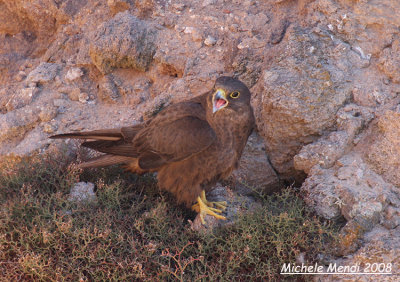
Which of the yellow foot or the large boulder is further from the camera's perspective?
the large boulder

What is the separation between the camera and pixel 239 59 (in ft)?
15.7

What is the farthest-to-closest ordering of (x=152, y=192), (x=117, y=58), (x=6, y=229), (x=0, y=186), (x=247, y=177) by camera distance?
1. (x=117, y=58)
2. (x=247, y=177)
3. (x=152, y=192)
4. (x=0, y=186)
5. (x=6, y=229)

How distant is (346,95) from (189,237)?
6.86 ft

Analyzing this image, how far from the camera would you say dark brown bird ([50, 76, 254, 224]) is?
3.80 meters

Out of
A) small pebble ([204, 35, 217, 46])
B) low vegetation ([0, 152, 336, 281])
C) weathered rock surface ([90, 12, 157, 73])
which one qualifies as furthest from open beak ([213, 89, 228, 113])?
weathered rock surface ([90, 12, 157, 73])

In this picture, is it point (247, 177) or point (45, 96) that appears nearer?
point (247, 177)

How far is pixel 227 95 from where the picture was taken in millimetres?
3785

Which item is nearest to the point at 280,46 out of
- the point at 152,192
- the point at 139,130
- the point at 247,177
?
the point at 247,177

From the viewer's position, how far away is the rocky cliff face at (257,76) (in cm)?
382

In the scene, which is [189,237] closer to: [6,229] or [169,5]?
[6,229]

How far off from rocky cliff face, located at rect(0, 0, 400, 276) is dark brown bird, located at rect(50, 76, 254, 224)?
1.92 feet

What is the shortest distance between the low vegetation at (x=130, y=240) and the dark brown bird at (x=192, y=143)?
0.90 feet

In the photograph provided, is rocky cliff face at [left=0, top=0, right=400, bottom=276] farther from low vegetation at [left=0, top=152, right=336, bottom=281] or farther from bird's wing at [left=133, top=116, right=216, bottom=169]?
bird's wing at [left=133, top=116, right=216, bottom=169]

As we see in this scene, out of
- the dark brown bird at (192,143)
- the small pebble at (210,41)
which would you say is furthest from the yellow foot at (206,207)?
the small pebble at (210,41)
